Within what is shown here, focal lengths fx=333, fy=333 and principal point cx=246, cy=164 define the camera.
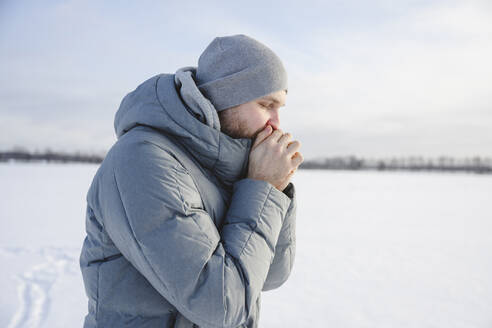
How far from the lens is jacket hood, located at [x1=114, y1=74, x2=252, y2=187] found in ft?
3.94

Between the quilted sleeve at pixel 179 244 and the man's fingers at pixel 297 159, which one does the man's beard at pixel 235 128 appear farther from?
the quilted sleeve at pixel 179 244

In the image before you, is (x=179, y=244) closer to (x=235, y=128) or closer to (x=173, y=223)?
(x=173, y=223)

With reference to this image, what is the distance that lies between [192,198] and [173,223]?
4.9 inches

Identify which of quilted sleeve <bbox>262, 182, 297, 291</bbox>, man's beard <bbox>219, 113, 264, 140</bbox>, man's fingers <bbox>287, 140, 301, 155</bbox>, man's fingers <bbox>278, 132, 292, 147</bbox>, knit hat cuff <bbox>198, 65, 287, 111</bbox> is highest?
knit hat cuff <bbox>198, 65, 287, 111</bbox>

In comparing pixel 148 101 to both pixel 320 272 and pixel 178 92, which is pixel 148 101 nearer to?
pixel 178 92

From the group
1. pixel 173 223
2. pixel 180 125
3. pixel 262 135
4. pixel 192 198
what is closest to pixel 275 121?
pixel 262 135

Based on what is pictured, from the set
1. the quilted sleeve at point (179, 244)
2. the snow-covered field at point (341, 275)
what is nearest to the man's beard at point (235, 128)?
the quilted sleeve at point (179, 244)

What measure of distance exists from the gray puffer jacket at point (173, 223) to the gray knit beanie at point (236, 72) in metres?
0.18

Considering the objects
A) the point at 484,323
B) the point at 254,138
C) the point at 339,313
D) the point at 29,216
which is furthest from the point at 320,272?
the point at 29,216

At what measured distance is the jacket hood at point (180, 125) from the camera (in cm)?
120

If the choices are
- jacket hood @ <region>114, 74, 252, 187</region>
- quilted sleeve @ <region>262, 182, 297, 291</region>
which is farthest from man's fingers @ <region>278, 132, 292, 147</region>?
quilted sleeve @ <region>262, 182, 297, 291</region>

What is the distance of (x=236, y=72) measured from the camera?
4.66ft

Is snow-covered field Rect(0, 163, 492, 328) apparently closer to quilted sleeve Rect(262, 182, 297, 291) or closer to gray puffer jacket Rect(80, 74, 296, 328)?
quilted sleeve Rect(262, 182, 297, 291)

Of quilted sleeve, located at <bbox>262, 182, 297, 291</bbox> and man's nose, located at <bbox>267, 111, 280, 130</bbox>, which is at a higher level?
man's nose, located at <bbox>267, 111, 280, 130</bbox>
